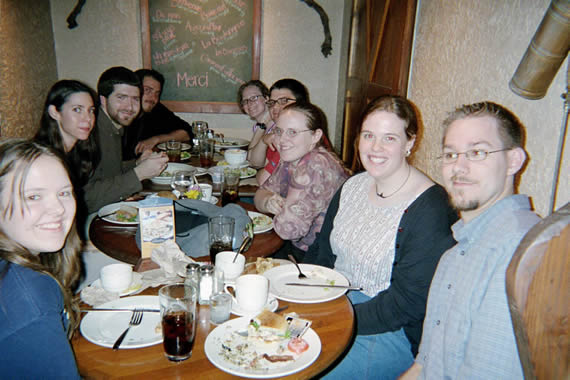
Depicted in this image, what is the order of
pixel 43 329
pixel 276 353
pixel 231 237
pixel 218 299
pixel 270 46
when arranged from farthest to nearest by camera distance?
pixel 270 46
pixel 231 237
pixel 218 299
pixel 276 353
pixel 43 329

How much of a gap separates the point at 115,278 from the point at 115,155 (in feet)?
5.80

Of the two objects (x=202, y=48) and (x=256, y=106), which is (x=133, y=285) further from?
(x=202, y=48)

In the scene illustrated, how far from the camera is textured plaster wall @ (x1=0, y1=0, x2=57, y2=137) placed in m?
3.04

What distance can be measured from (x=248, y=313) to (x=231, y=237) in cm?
42

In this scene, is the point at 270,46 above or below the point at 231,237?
above

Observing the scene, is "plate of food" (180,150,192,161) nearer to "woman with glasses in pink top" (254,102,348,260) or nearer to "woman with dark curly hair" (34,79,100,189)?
"woman with dark curly hair" (34,79,100,189)

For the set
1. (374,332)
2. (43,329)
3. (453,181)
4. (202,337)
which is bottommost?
(374,332)

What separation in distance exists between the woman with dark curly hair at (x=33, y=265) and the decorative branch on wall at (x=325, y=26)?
414 centimetres

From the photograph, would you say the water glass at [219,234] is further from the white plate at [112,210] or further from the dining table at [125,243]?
the white plate at [112,210]

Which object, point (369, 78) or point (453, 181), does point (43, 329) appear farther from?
point (369, 78)

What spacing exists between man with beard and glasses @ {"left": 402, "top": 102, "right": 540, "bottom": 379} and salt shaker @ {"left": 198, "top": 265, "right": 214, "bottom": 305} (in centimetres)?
70

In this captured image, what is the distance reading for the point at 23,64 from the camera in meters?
3.48

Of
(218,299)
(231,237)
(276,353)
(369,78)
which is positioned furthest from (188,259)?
(369,78)

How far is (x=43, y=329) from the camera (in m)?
0.89
